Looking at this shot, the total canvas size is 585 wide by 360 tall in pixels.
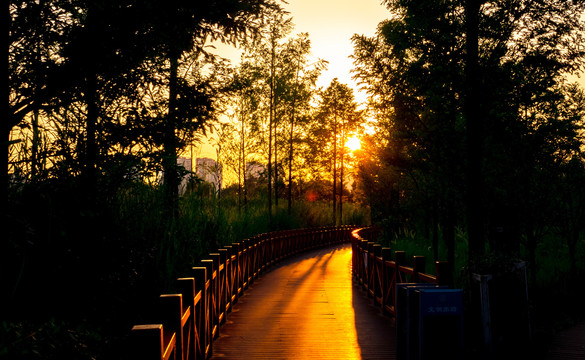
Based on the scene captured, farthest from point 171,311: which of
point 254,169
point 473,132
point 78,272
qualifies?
point 254,169

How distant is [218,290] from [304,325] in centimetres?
175

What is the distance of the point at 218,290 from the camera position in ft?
25.1

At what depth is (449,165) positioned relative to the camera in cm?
1174

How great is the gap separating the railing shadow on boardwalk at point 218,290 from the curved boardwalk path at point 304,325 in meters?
0.23

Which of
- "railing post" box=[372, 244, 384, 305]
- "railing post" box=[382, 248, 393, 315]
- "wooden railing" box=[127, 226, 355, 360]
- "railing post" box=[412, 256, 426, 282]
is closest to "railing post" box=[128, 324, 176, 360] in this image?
"wooden railing" box=[127, 226, 355, 360]

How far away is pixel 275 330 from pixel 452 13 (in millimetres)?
8599

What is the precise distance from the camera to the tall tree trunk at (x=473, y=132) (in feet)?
33.4

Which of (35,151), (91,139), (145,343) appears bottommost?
(145,343)

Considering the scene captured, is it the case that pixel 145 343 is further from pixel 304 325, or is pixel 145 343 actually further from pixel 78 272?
pixel 304 325

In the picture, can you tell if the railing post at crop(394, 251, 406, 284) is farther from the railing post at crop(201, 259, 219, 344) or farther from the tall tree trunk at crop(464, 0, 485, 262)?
the railing post at crop(201, 259, 219, 344)

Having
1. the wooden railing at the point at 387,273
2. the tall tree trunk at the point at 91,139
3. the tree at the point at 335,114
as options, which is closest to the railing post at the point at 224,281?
the tall tree trunk at the point at 91,139

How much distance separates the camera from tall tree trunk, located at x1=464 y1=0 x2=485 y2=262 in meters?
10.2

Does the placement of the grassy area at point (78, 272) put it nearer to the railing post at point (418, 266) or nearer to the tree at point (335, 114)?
the railing post at point (418, 266)

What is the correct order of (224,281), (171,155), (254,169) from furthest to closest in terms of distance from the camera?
(254,169) → (171,155) → (224,281)
